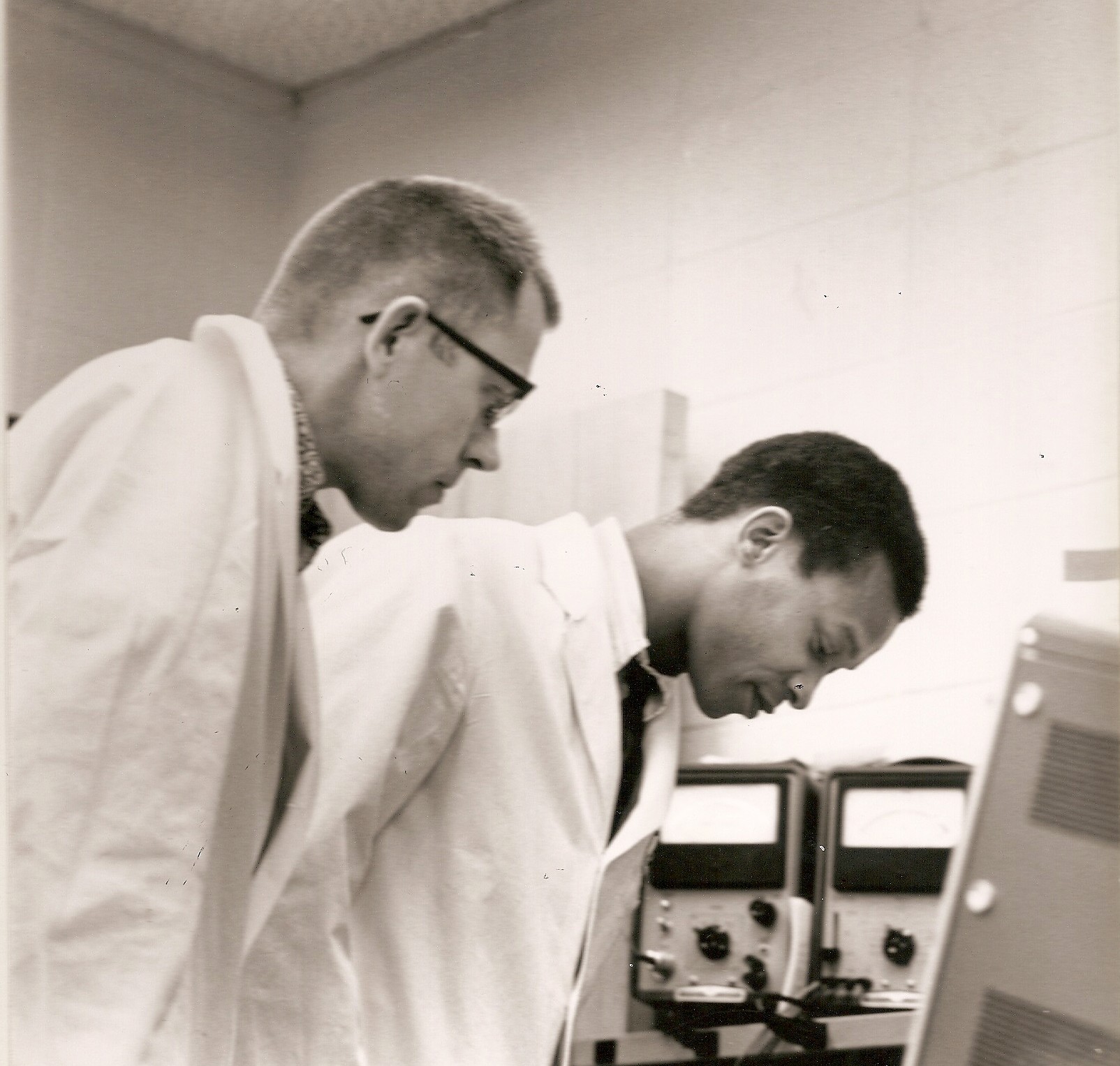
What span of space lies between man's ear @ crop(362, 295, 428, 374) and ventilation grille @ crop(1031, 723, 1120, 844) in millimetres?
720

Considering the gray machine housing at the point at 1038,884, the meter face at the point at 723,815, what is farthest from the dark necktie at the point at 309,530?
the meter face at the point at 723,815

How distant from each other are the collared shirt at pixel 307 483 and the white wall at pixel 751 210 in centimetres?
18

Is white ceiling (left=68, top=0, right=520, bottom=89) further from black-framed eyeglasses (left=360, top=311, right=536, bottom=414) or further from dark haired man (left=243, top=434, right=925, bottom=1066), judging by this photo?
dark haired man (left=243, top=434, right=925, bottom=1066)

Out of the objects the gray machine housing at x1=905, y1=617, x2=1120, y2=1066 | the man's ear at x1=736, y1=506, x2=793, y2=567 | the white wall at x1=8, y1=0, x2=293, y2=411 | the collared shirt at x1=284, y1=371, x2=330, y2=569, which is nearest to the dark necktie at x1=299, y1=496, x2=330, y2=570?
the collared shirt at x1=284, y1=371, x2=330, y2=569

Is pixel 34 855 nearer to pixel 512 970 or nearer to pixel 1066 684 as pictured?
pixel 512 970

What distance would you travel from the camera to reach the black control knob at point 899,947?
6.91 feet

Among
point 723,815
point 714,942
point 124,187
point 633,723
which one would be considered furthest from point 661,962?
point 124,187

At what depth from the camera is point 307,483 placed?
1418 mm

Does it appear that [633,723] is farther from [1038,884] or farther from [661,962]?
[1038,884]

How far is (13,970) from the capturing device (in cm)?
125

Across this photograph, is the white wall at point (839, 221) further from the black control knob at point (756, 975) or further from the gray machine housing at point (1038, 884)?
the gray machine housing at point (1038, 884)

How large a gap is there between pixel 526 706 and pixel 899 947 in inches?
31.4

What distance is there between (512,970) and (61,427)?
634 millimetres

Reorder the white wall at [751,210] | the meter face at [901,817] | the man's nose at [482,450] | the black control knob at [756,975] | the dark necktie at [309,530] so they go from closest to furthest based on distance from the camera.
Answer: the dark necktie at [309,530] < the man's nose at [482,450] < the white wall at [751,210] < the meter face at [901,817] < the black control knob at [756,975]
